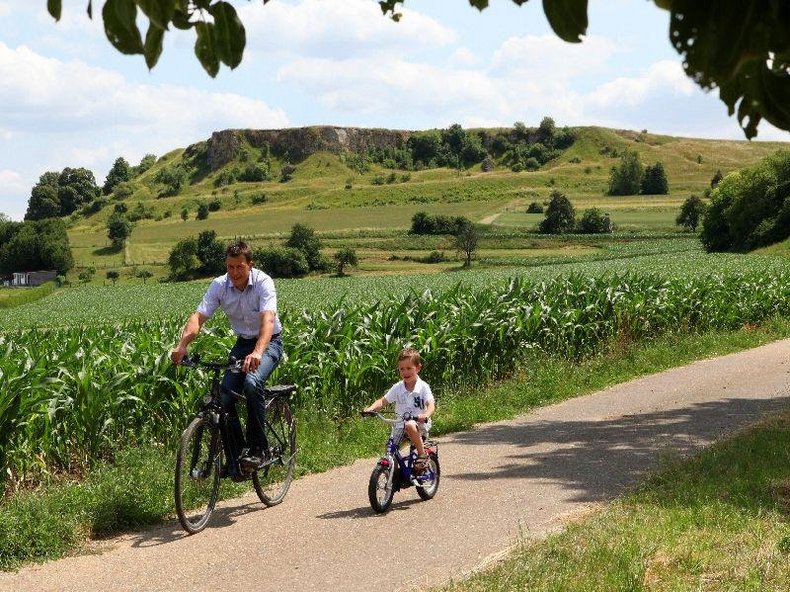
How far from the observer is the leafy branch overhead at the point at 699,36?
1332 millimetres

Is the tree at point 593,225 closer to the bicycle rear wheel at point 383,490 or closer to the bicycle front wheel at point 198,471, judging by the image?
the bicycle rear wheel at point 383,490

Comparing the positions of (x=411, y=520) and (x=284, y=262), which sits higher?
(x=411, y=520)

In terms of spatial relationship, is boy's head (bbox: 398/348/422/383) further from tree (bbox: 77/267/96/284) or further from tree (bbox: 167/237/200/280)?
tree (bbox: 77/267/96/284)

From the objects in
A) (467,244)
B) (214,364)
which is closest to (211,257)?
(467,244)

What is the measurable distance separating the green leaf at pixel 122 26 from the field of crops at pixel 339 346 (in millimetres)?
7088

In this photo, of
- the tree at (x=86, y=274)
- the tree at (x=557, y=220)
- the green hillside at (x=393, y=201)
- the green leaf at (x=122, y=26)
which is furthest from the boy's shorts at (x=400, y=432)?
the tree at (x=557, y=220)

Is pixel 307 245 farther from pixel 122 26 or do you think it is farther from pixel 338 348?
pixel 122 26

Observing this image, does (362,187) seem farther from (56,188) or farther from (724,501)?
(724,501)

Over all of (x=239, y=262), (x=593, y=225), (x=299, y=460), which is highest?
(x=239, y=262)

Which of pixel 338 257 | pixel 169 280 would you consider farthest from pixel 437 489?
pixel 169 280

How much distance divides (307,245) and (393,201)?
5834 centimetres

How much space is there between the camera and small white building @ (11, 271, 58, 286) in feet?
343

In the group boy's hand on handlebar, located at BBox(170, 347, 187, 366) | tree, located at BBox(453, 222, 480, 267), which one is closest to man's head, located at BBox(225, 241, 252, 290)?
boy's hand on handlebar, located at BBox(170, 347, 187, 366)

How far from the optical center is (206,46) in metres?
1.93
